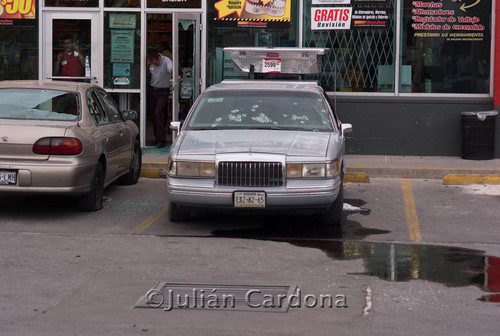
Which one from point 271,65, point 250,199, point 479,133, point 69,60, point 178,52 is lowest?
point 250,199

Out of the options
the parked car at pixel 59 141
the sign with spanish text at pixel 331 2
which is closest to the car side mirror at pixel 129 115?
the parked car at pixel 59 141

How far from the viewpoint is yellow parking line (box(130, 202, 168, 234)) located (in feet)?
32.1

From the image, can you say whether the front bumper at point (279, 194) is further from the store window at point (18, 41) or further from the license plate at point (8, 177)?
the store window at point (18, 41)

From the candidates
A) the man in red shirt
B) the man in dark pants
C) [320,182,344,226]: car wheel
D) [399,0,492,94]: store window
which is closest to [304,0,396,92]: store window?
[399,0,492,94]: store window

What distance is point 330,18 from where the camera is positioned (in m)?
15.8

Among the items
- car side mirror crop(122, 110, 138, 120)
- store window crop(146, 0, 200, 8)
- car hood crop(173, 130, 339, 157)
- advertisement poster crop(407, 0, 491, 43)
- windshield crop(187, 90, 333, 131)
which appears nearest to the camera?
car hood crop(173, 130, 339, 157)

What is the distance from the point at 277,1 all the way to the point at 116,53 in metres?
3.10

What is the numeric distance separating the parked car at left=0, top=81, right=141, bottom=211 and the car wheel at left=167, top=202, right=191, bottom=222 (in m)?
1.04

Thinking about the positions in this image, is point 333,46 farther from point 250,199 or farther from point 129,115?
point 250,199

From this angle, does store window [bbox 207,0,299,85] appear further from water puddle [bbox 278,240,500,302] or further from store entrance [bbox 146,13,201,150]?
water puddle [bbox 278,240,500,302]

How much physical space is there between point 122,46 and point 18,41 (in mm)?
1976

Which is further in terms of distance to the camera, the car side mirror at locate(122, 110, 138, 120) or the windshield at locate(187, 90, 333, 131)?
the car side mirror at locate(122, 110, 138, 120)

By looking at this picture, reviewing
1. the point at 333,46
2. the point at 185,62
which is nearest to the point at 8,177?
the point at 185,62

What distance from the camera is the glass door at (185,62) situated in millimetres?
15930
